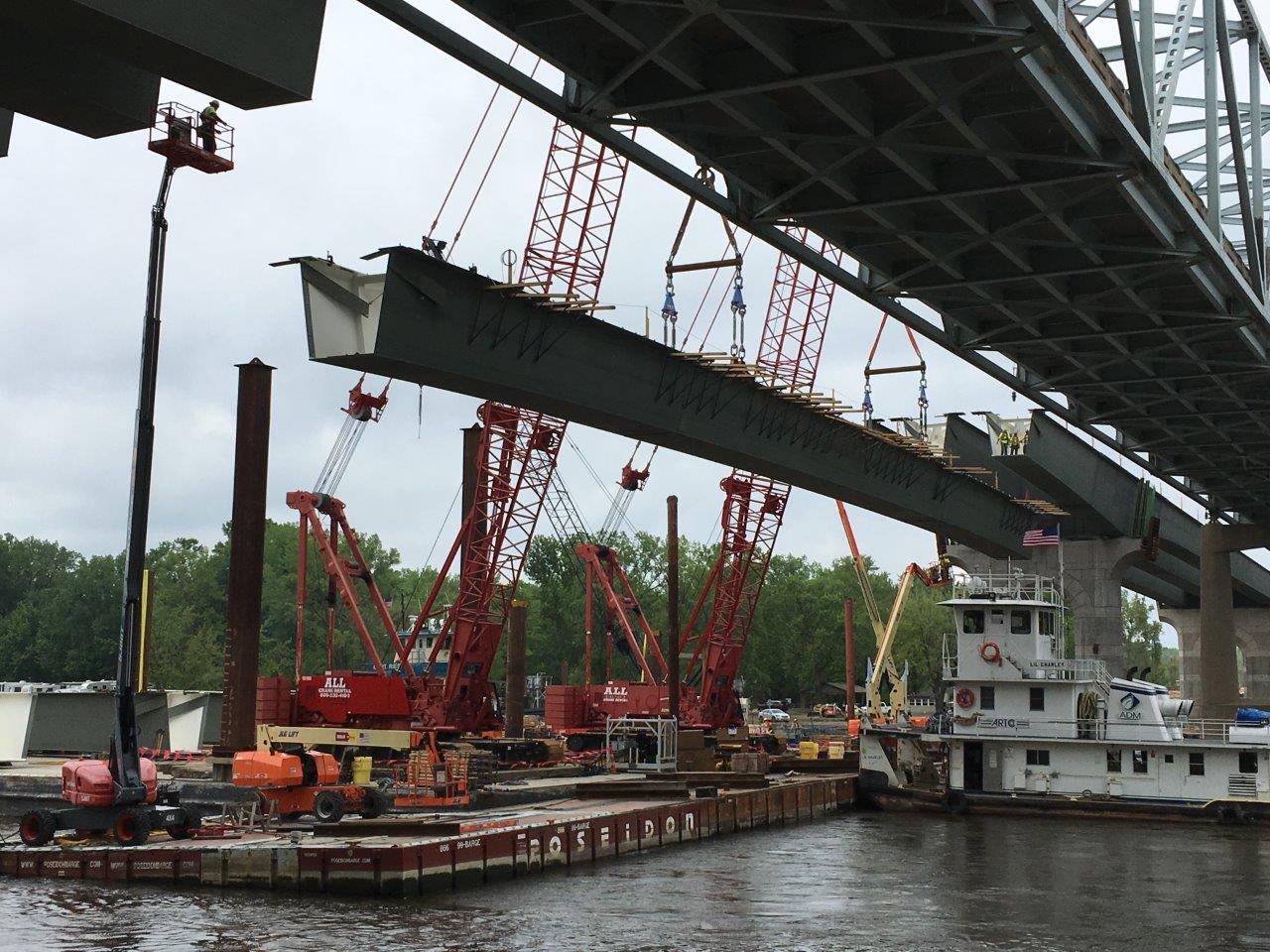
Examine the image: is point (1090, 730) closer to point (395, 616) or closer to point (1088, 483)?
point (1088, 483)

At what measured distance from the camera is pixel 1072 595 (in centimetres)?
6322

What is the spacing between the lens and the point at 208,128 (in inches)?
889

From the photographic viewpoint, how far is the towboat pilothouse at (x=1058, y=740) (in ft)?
139

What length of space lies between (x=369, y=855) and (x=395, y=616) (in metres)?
132

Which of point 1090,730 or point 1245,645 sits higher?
point 1245,645

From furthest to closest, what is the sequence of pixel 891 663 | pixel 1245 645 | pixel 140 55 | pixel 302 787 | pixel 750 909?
1. pixel 1245 645
2. pixel 891 663
3. pixel 302 787
4. pixel 750 909
5. pixel 140 55

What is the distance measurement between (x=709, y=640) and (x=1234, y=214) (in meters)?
38.9

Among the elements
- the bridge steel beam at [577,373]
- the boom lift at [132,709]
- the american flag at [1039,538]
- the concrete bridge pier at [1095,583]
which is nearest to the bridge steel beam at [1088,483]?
the concrete bridge pier at [1095,583]

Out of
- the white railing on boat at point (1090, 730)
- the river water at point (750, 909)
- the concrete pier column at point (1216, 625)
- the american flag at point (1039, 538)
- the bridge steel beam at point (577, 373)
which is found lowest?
the river water at point (750, 909)

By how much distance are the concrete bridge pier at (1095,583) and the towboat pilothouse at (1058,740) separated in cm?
1585

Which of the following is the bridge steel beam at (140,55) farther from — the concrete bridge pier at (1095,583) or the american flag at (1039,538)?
the concrete bridge pier at (1095,583)

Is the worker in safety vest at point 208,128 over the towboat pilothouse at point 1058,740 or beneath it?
over

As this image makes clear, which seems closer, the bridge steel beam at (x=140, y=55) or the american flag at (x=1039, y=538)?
the bridge steel beam at (x=140, y=55)

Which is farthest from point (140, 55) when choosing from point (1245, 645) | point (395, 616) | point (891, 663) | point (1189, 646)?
point (395, 616)
